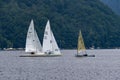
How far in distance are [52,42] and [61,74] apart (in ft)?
181

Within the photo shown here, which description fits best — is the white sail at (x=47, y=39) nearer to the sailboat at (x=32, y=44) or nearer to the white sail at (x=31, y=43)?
the sailboat at (x=32, y=44)

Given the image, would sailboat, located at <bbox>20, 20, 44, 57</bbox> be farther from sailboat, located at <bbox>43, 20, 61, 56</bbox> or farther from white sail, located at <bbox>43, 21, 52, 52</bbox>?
white sail, located at <bbox>43, 21, 52, 52</bbox>

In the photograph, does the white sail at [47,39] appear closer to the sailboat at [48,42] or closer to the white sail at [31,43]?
the sailboat at [48,42]

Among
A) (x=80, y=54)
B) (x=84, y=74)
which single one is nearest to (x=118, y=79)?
(x=84, y=74)

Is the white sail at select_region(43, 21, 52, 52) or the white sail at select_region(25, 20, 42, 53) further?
the white sail at select_region(25, 20, 42, 53)

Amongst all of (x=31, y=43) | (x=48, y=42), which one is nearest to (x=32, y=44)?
(x=31, y=43)

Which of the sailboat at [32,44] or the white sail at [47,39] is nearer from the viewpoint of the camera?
the white sail at [47,39]

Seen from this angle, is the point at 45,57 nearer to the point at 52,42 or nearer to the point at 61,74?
the point at 52,42

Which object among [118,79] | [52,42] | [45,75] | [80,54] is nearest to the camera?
[118,79]

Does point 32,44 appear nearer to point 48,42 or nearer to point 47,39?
point 47,39

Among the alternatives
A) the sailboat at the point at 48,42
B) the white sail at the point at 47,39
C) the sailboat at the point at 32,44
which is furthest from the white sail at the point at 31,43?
the white sail at the point at 47,39

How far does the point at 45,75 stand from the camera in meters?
96.5

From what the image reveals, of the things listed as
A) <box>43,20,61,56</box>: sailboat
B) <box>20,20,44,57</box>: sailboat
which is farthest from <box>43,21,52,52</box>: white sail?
<box>20,20,44,57</box>: sailboat

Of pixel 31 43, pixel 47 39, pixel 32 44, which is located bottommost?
pixel 32 44
